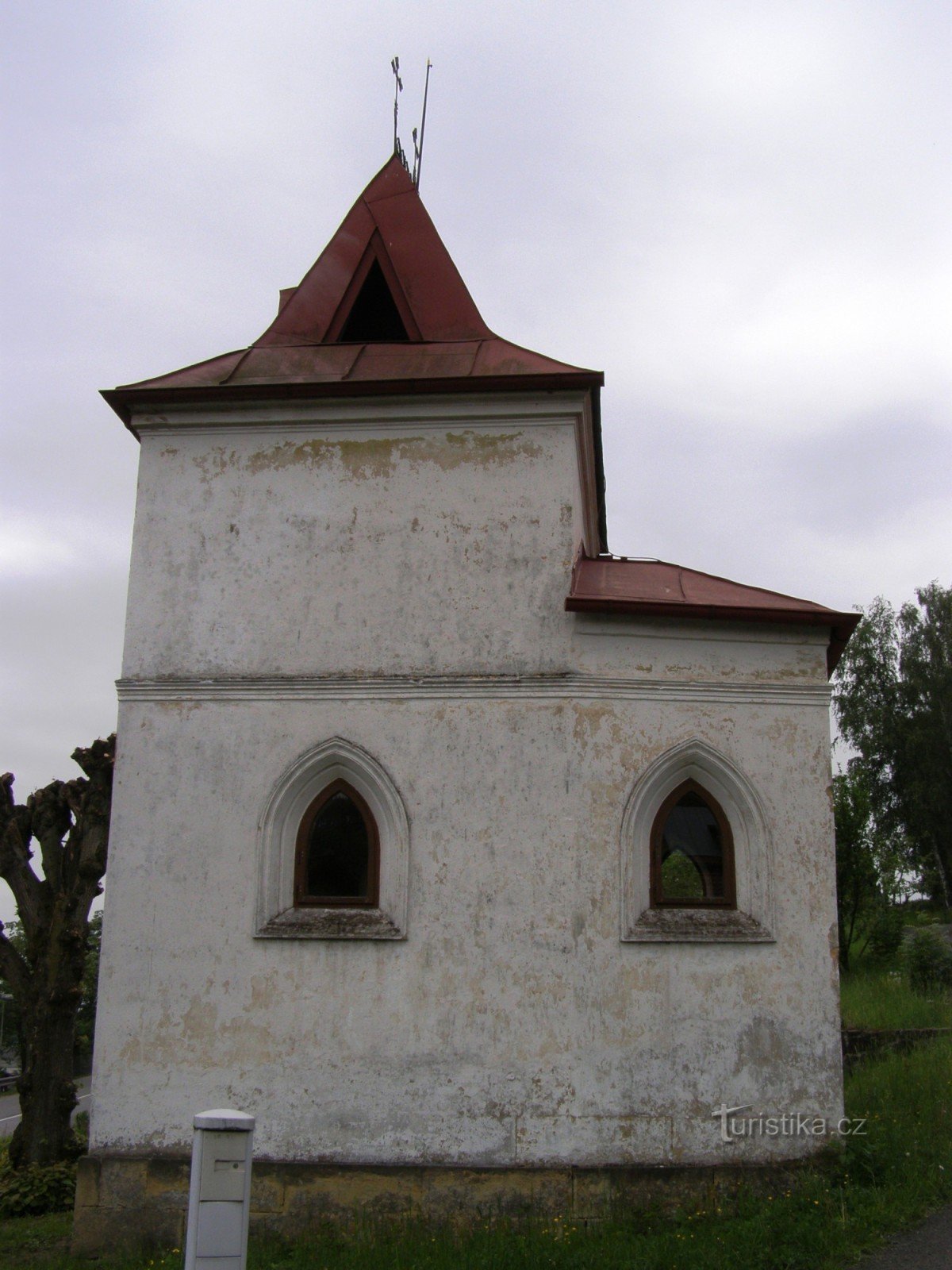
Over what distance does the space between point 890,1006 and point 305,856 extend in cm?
900

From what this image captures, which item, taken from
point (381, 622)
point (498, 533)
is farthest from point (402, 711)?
point (498, 533)

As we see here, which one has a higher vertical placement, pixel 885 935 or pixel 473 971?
pixel 885 935

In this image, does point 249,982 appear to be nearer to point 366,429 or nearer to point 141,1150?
point 141,1150

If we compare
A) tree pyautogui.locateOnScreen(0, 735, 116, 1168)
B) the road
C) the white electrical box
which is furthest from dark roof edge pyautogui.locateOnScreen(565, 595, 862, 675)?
the road

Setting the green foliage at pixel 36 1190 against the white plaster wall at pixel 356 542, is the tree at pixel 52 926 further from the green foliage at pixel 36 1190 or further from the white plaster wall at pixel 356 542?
the white plaster wall at pixel 356 542

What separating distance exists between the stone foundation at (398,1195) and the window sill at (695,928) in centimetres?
155

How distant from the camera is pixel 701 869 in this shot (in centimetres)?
869

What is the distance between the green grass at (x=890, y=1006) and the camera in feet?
43.1

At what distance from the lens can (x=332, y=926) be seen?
8297 millimetres

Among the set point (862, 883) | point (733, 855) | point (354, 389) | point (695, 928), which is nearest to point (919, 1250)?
point (695, 928)

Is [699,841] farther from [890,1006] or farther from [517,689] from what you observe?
[890,1006]

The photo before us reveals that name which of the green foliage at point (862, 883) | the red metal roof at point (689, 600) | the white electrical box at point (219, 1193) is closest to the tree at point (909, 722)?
the green foliage at point (862, 883)

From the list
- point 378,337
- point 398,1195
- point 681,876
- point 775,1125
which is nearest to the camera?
point 398,1195

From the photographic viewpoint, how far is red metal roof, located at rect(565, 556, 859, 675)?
28.3 feet
